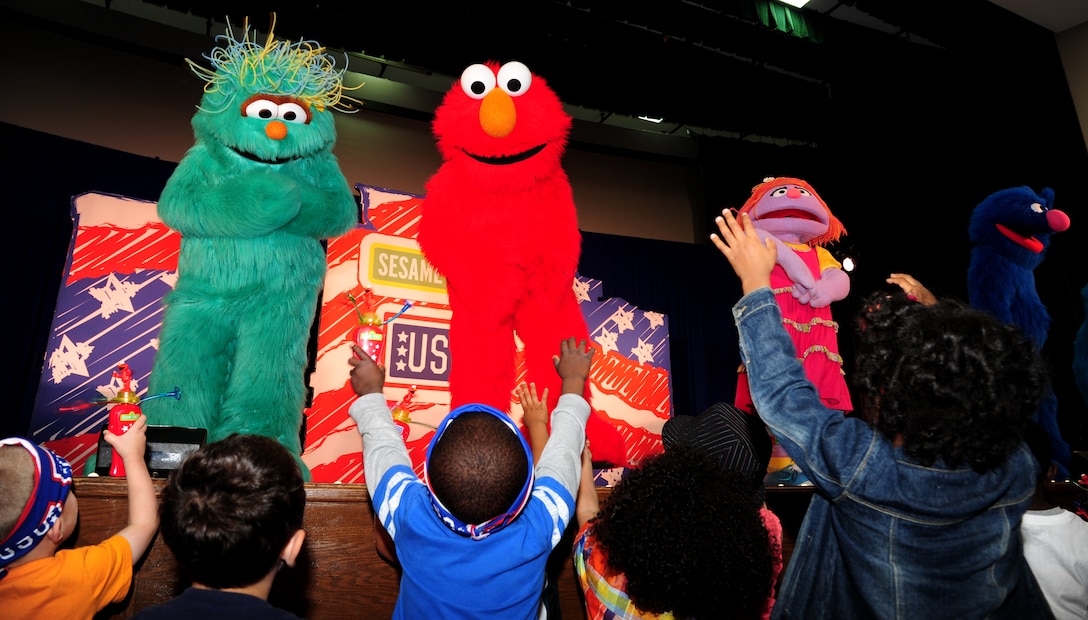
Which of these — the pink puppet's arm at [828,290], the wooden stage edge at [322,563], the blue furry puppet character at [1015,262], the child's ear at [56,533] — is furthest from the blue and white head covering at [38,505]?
the blue furry puppet character at [1015,262]

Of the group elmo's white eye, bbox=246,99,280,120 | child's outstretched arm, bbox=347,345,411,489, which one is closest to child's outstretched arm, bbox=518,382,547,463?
child's outstretched arm, bbox=347,345,411,489

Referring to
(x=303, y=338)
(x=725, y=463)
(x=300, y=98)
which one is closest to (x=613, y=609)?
(x=725, y=463)

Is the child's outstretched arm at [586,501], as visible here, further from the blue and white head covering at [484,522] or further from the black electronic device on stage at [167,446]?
the black electronic device on stage at [167,446]

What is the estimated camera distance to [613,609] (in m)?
1.14

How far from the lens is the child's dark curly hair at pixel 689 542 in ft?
3.45

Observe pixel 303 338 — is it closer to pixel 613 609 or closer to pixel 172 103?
pixel 613 609

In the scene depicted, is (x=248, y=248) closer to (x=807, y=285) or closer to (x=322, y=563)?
(x=322, y=563)

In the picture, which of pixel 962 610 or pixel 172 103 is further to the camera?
pixel 172 103

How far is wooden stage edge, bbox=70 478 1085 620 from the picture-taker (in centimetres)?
138

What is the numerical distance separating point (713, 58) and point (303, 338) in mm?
3640

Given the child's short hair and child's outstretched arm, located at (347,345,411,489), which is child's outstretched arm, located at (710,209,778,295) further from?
the child's short hair

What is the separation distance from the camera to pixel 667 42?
4.42 meters

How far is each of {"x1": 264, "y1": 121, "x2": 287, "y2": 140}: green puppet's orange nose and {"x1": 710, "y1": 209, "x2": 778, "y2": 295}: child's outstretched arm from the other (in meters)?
1.39

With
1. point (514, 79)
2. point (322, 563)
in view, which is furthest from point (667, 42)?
point (322, 563)
